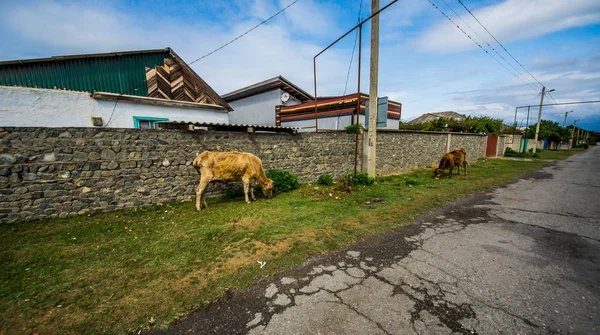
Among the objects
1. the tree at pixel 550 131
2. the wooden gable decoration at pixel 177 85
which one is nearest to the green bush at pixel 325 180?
the wooden gable decoration at pixel 177 85

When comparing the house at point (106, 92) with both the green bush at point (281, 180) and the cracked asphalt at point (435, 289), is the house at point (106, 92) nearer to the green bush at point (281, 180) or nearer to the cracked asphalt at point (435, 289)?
the green bush at point (281, 180)

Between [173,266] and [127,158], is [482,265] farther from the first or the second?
[127,158]

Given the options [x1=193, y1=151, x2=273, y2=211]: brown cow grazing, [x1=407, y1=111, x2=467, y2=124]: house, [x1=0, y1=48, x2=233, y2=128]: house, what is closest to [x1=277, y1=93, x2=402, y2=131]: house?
[x1=0, y1=48, x2=233, y2=128]: house

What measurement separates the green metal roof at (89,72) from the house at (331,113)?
861cm

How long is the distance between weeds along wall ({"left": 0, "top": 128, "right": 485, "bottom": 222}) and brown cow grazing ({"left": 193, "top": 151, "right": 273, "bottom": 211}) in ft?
3.00

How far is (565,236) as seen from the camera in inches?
173

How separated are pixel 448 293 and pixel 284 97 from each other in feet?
Result: 53.6

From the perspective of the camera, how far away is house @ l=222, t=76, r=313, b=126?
56.0 ft

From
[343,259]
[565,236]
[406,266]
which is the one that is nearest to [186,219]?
[343,259]

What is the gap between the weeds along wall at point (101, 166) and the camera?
5074 millimetres

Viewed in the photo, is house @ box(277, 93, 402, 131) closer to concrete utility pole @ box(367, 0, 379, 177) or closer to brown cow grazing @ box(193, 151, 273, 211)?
concrete utility pole @ box(367, 0, 379, 177)

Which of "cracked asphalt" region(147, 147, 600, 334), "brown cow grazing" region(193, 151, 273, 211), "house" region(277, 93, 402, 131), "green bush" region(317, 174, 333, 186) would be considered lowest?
"cracked asphalt" region(147, 147, 600, 334)

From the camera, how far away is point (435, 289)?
2887 millimetres

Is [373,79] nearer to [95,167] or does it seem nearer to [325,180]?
[325,180]
